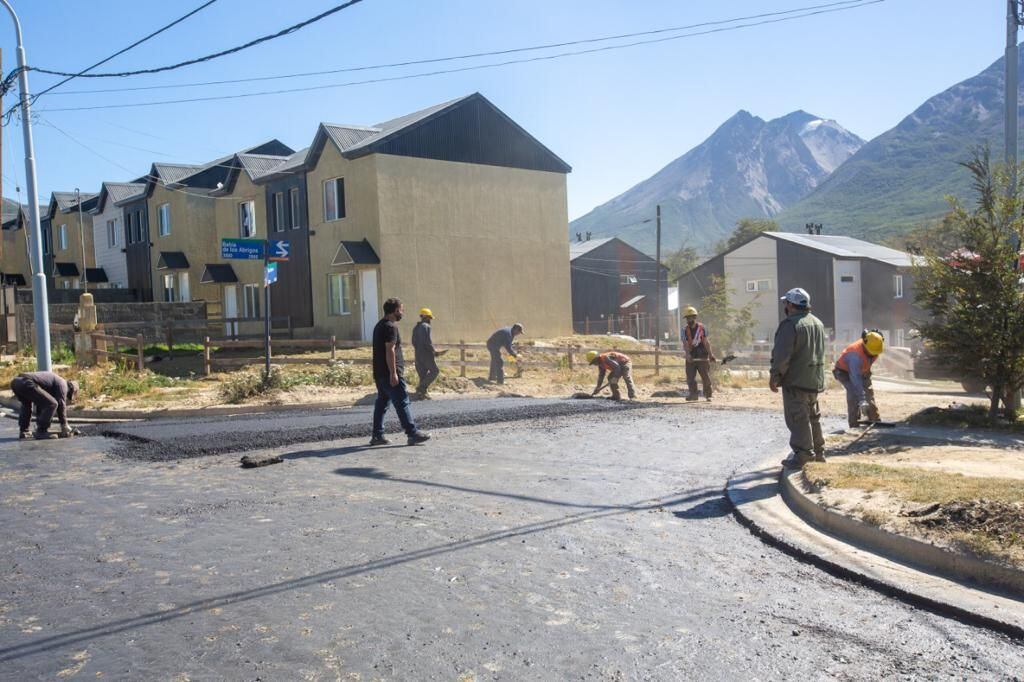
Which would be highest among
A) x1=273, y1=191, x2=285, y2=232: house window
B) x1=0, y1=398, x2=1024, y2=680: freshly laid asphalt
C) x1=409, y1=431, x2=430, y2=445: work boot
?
x1=273, y1=191, x2=285, y2=232: house window

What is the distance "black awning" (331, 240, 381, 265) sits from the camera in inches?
1106

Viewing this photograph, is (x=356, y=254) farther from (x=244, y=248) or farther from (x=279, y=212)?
(x=244, y=248)

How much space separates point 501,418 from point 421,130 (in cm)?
1805

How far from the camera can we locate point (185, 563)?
5.88 m

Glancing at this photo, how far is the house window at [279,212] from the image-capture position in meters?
33.2

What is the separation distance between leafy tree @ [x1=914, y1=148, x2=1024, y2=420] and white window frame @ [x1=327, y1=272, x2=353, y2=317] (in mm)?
22046

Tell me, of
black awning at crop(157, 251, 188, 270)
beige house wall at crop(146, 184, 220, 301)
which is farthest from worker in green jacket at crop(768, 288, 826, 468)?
black awning at crop(157, 251, 188, 270)

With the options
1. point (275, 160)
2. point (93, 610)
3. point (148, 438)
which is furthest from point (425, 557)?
point (275, 160)

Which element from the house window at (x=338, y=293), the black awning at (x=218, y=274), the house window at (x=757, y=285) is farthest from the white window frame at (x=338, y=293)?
the house window at (x=757, y=285)

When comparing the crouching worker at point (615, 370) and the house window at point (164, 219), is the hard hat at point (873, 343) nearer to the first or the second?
the crouching worker at point (615, 370)

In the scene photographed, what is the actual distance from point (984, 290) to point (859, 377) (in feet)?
6.23

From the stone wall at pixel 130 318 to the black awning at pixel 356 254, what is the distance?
6.11m

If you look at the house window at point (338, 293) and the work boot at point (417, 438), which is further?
the house window at point (338, 293)

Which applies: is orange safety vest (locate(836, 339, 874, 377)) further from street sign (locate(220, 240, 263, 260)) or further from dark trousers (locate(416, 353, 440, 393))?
street sign (locate(220, 240, 263, 260))
